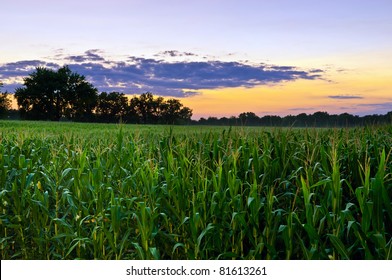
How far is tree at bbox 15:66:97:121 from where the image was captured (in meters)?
70.9

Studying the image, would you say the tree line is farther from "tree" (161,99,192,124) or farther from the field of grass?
the field of grass

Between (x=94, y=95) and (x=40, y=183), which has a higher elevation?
(x=94, y=95)

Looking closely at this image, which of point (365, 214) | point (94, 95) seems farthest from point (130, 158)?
point (94, 95)

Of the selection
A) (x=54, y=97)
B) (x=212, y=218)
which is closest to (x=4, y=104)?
(x=54, y=97)

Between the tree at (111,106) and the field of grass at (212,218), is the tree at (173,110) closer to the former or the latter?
the tree at (111,106)

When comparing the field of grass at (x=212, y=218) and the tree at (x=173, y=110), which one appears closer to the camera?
the field of grass at (x=212, y=218)

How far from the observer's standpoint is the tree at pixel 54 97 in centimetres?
7094

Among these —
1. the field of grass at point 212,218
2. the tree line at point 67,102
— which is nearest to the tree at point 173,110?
the tree line at point 67,102

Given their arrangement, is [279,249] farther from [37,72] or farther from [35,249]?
[37,72]

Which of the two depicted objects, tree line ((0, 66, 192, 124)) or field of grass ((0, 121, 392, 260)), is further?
tree line ((0, 66, 192, 124))

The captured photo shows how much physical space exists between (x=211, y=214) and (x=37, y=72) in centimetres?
7278

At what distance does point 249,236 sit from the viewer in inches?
227

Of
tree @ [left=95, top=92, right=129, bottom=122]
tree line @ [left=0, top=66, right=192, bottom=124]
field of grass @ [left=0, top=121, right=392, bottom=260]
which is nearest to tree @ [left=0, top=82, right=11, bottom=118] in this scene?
tree line @ [left=0, top=66, right=192, bottom=124]

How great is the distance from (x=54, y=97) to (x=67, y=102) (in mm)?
2305
